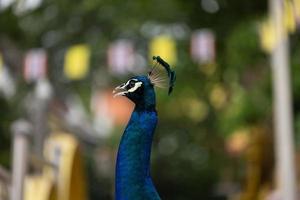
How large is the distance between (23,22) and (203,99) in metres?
5.98

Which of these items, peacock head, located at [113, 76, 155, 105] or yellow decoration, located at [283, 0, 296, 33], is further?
yellow decoration, located at [283, 0, 296, 33]

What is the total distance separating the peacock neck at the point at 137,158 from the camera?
2.28 metres

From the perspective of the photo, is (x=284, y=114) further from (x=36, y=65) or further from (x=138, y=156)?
(x=36, y=65)

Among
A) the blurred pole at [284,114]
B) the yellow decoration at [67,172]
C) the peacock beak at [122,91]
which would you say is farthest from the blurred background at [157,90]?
the peacock beak at [122,91]

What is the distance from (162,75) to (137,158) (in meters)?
0.27

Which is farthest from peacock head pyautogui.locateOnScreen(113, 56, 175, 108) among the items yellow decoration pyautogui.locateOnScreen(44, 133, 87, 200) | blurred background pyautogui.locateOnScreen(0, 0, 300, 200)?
yellow decoration pyautogui.locateOnScreen(44, 133, 87, 200)

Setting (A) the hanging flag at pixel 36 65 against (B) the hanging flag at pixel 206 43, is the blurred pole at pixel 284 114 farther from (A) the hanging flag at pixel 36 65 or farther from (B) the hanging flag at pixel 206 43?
(A) the hanging flag at pixel 36 65

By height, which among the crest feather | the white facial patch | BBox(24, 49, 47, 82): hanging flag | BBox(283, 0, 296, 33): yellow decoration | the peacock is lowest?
the peacock

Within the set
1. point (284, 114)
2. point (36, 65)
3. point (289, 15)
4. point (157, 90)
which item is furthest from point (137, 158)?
point (157, 90)

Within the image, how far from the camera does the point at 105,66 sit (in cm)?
1928

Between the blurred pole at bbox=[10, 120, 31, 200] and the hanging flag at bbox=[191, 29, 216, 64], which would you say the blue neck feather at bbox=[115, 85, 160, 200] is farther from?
the hanging flag at bbox=[191, 29, 216, 64]

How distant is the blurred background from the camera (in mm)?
6349

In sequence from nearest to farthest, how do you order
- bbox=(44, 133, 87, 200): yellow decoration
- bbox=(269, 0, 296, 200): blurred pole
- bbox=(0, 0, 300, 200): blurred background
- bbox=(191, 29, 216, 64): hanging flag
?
bbox=(44, 133, 87, 200): yellow decoration
bbox=(269, 0, 296, 200): blurred pole
bbox=(0, 0, 300, 200): blurred background
bbox=(191, 29, 216, 64): hanging flag

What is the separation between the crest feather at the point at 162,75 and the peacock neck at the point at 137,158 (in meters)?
0.07
